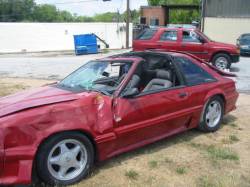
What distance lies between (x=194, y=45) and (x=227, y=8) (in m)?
19.6

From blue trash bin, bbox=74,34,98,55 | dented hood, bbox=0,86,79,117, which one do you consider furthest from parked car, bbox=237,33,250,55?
dented hood, bbox=0,86,79,117

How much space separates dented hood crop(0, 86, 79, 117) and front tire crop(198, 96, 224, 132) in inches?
92.3

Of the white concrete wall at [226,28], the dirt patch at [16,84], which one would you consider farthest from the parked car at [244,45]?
the dirt patch at [16,84]

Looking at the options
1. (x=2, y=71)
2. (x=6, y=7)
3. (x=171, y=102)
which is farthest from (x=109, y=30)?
(x=6, y=7)

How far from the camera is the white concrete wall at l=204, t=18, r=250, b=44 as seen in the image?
31109 mm

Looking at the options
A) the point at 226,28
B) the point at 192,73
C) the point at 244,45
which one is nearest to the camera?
the point at 192,73

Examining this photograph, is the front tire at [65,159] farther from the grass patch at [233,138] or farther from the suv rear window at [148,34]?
the suv rear window at [148,34]

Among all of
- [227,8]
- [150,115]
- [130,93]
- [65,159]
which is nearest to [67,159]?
[65,159]

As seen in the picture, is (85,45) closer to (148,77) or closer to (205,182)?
(148,77)

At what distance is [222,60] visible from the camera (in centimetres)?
1498

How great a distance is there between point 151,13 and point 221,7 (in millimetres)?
21219

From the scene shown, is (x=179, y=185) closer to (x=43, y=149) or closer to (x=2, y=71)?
(x=43, y=149)

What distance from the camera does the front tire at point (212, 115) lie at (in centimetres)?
612

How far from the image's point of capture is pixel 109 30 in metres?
36.9
